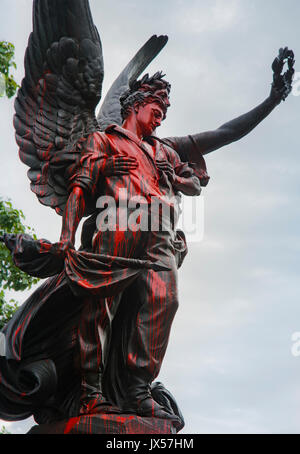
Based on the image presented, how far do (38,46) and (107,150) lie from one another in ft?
4.50

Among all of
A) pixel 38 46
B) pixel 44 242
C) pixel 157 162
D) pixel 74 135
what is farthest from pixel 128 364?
pixel 38 46

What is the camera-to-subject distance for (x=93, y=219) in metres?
5.77

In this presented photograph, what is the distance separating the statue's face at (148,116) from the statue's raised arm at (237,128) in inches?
14.4

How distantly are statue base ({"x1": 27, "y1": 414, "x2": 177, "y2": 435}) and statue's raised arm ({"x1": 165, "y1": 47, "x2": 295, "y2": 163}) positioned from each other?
112 inches

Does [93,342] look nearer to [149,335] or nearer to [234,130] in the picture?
[149,335]

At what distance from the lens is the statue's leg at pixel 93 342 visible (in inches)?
201

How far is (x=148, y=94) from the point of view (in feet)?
20.7

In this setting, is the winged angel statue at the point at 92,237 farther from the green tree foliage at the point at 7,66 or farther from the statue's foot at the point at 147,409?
the green tree foliage at the point at 7,66

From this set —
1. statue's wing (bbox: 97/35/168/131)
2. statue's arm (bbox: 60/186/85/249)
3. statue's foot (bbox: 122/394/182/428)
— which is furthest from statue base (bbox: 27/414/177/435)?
statue's wing (bbox: 97/35/168/131)

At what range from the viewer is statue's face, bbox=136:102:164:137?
6.30m

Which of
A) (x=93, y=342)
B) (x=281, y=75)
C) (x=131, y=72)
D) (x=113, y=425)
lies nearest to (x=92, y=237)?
(x=93, y=342)

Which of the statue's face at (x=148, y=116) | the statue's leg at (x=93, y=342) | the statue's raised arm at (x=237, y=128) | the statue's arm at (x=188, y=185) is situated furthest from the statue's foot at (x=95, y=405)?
the statue's raised arm at (x=237, y=128)

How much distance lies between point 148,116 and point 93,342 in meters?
2.33

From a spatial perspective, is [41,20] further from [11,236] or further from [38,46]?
[11,236]
